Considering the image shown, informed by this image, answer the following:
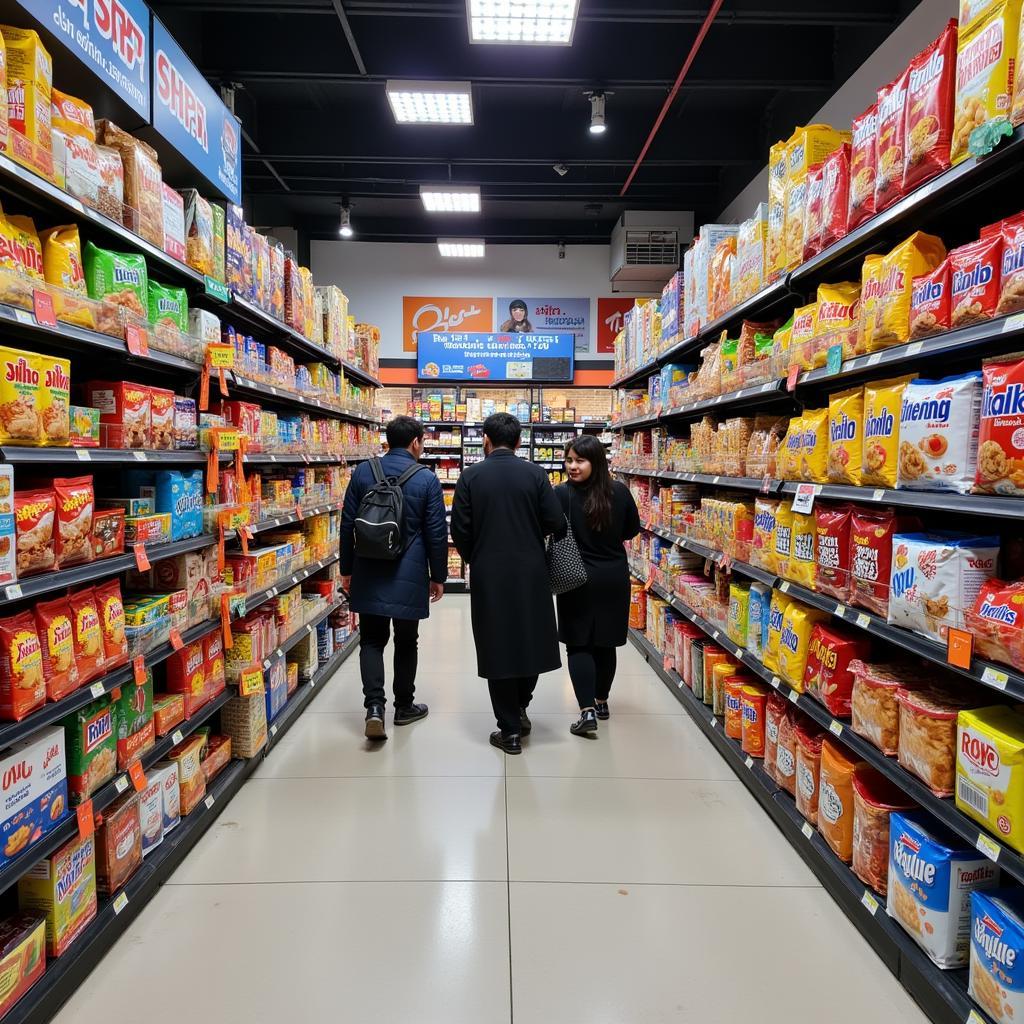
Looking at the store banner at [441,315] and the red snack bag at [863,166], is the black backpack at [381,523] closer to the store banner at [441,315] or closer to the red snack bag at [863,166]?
the red snack bag at [863,166]

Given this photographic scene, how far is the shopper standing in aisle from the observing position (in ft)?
12.1

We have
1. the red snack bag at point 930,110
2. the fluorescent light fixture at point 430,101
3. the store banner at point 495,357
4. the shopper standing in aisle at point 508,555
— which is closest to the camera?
the red snack bag at point 930,110

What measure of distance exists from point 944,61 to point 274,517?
3.64 m

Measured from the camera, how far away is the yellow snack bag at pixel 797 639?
2863 mm

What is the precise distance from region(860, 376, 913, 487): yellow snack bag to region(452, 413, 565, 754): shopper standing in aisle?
5.55 ft

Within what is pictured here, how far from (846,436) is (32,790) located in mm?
2826

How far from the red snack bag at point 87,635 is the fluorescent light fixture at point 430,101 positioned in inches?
206

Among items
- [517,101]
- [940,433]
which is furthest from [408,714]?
[517,101]

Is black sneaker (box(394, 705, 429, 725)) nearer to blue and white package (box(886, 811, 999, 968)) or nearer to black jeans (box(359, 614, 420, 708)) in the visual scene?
black jeans (box(359, 614, 420, 708))

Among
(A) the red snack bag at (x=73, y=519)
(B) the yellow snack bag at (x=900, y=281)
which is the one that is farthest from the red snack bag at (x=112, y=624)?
(B) the yellow snack bag at (x=900, y=281)

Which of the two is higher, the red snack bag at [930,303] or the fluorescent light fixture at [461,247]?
the fluorescent light fixture at [461,247]

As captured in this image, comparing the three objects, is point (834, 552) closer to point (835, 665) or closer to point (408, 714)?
point (835, 665)

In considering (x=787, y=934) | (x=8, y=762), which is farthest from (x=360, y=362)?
(x=787, y=934)

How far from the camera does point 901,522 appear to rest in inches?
91.9
